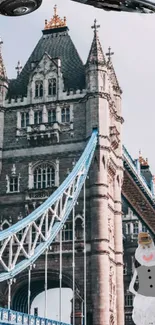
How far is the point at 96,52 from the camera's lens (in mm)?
44250

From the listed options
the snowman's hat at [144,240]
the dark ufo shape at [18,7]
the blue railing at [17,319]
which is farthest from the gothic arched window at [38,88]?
the dark ufo shape at [18,7]

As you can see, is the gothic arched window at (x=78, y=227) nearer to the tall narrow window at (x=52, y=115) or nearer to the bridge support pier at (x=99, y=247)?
the bridge support pier at (x=99, y=247)

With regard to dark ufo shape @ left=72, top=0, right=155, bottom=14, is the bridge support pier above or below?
above

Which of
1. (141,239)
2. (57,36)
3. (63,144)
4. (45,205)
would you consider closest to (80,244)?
(45,205)

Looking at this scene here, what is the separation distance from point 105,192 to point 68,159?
3.89 m

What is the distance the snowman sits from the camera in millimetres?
11445

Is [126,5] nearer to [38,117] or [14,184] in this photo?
[14,184]

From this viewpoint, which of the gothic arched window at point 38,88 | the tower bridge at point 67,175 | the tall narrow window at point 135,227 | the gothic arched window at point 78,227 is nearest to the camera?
the tower bridge at point 67,175

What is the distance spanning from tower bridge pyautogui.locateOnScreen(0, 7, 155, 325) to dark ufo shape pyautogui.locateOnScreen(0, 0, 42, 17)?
32308mm

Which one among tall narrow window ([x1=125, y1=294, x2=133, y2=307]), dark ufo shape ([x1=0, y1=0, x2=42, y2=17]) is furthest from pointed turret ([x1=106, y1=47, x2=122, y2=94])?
dark ufo shape ([x1=0, y1=0, x2=42, y2=17])

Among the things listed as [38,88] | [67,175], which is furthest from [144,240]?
[38,88]

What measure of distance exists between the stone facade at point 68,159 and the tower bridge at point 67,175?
0.07 metres

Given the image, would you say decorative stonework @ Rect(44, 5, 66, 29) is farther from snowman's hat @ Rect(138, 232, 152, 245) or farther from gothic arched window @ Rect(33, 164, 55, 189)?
snowman's hat @ Rect(138, 232, 152, 245)

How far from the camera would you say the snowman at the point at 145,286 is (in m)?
11.4
